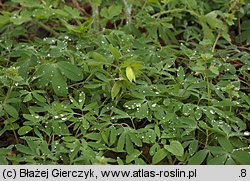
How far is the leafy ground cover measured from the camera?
226cm

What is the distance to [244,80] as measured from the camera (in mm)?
2848

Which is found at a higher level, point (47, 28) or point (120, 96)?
point (47, 28)

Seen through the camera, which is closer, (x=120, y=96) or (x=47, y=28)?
(x=120, y=96)

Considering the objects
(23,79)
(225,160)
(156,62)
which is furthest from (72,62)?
(225,160)

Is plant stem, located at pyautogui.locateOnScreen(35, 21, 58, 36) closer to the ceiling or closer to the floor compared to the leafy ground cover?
closer to the ceiling

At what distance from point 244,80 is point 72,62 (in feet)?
3.38

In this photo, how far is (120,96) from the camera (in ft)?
8.25

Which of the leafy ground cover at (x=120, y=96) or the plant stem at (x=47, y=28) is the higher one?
the plant stem at (x=47, y=28)

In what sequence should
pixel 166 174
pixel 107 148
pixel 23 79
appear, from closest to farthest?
pixel 166 174 < pixel 107 148 < pixel 23 79

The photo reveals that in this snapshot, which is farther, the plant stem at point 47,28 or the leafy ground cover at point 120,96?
the plant stem at point 47,28

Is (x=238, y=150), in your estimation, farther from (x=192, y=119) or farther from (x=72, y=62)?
(x=72, y=62)

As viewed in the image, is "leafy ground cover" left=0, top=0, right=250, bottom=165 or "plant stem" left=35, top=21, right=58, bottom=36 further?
"plant stem" left=35, top=21, right=58, bottom=36

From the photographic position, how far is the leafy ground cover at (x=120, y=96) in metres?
2.26

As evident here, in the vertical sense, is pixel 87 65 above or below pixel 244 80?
above
